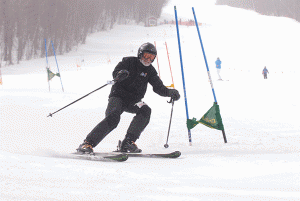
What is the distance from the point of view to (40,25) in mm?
31609

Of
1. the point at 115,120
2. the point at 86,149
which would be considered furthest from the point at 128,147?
the point at 86,149

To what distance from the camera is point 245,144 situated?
217 inches

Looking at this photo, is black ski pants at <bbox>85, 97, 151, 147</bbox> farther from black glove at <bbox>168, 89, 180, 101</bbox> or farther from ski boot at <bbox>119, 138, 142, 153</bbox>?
black glove at <bbox>168, 89, 180, 101</bbox>

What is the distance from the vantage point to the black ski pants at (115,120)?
13.1ft

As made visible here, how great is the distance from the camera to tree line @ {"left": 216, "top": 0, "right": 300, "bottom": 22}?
2419 inches

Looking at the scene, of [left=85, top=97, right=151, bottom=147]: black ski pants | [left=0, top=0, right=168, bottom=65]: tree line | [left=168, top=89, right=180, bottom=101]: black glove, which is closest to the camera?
[left=85, top=97, right=151, bottom=147]: black ski pants

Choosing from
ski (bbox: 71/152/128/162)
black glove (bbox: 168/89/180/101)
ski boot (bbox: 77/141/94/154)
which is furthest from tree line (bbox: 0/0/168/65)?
ski (bbox: 71/152/128/162)

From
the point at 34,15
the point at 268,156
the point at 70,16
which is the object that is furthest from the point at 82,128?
the point at 70,16

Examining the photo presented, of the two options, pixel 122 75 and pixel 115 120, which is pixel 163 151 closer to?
pixel 115 120

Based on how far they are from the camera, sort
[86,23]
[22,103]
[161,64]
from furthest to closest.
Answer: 1. [86,23]
2. [161,64]
3. [22,103]

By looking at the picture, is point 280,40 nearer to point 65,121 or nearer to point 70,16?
point 70,16

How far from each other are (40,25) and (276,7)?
54.0m

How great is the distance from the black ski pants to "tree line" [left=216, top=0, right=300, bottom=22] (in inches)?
2341

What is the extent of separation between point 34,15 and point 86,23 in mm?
9292
